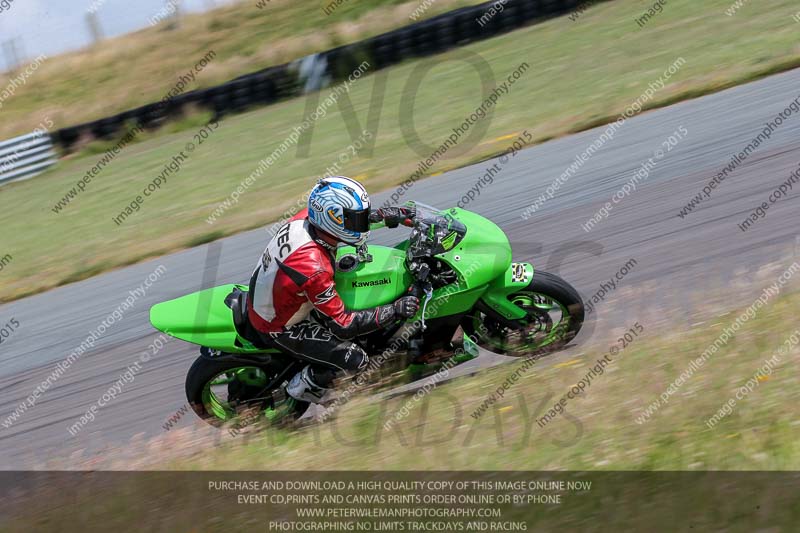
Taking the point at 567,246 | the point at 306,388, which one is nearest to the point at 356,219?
the point at 306,388

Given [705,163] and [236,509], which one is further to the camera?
[705,163]

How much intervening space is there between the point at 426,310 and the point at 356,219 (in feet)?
2.89

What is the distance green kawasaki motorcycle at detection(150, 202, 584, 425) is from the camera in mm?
5801

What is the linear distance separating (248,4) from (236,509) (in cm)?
2457

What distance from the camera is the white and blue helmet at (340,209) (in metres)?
5.49

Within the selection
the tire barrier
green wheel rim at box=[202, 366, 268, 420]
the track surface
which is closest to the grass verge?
the tire barrier

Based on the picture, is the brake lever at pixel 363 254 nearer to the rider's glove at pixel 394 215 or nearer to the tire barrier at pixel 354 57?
the rider's glove at pixel 394 215

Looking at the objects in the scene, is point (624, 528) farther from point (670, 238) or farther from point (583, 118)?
point (583, 118)

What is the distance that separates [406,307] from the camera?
573 cm

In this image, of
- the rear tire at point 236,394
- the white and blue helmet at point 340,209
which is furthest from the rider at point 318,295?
the rear tire at point 236,394

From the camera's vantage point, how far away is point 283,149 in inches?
611

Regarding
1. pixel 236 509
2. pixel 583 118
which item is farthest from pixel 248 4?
pixel 236 509

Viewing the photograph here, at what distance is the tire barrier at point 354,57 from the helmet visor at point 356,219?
13.8 meters

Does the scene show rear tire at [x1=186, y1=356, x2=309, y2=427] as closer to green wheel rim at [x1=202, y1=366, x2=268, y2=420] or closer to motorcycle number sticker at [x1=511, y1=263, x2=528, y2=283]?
green wheel rim at [x1=202, y1=366, x2=268, y2=420]
